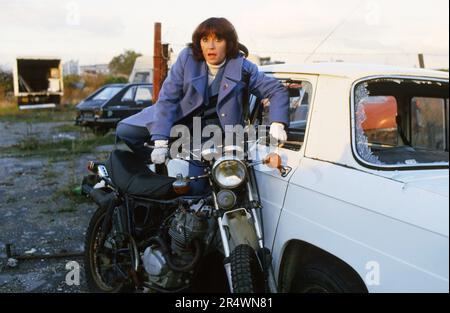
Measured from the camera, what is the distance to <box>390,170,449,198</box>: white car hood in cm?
230

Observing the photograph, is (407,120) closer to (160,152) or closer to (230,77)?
(230,77)

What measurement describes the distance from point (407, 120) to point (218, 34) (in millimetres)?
1555

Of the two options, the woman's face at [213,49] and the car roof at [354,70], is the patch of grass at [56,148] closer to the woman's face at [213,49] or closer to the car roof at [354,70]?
the woman's face at [213,49]

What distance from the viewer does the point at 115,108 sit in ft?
47.2

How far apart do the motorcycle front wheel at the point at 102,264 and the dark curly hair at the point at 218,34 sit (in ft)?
4.85

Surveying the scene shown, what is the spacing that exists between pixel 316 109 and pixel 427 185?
0.86 metres

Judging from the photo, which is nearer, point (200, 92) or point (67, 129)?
point (200, 92)

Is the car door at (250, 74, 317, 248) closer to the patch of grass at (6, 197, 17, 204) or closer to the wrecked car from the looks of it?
the patch of grass at (6, 197, 17, 204)

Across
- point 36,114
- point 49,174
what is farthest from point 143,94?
point 36,114

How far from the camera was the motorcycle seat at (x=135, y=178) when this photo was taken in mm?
3501

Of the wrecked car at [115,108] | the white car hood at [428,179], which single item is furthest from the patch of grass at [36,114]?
the white car hood at [428,179]

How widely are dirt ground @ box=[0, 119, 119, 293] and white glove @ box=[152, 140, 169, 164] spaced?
1.65 metres

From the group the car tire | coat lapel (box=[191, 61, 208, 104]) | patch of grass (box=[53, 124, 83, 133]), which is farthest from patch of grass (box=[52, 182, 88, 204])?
patch of grass (box=[53, 124, 83, 133])
